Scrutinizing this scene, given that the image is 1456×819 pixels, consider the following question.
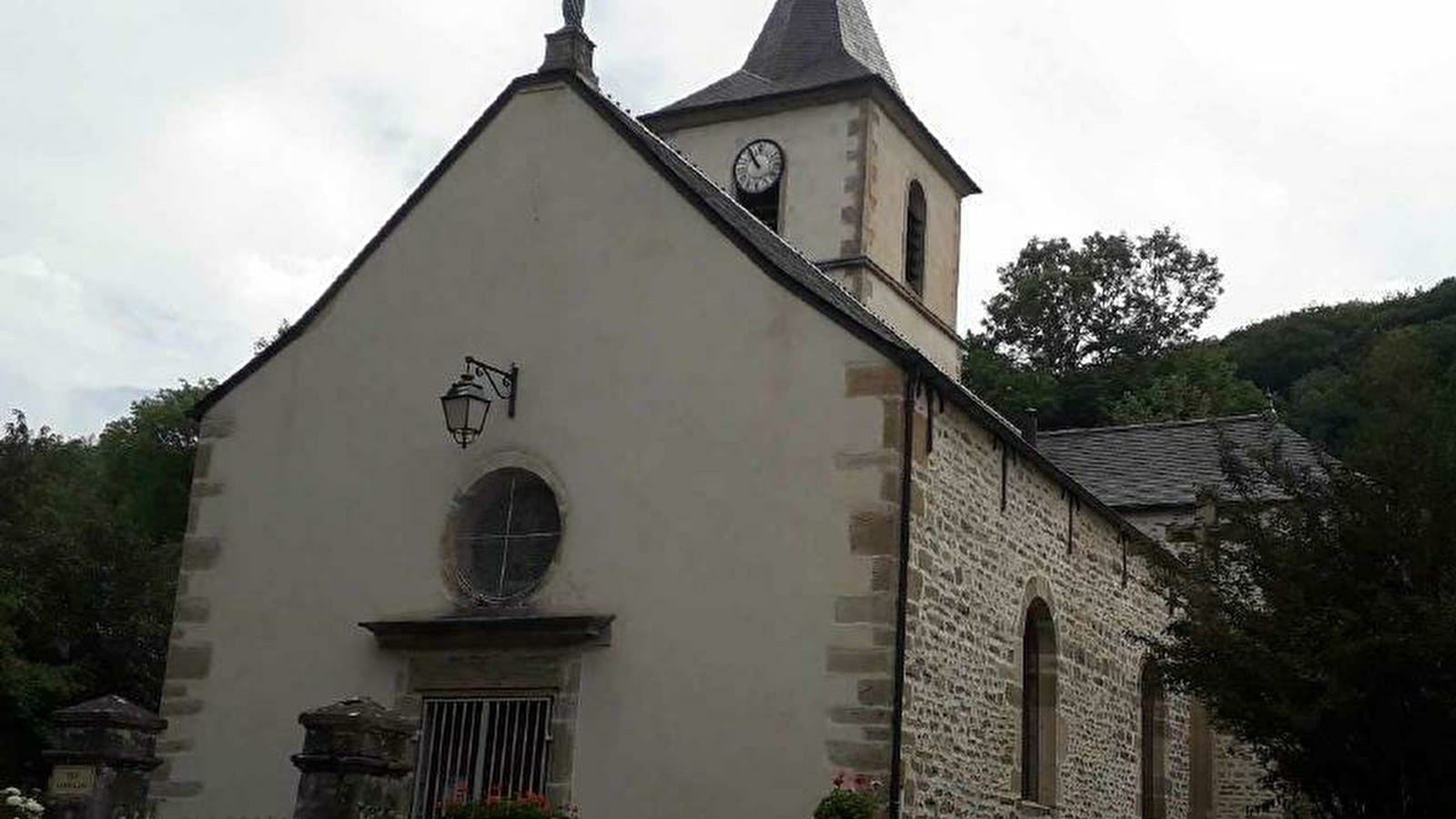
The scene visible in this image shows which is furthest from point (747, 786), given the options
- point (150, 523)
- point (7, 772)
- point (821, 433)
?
point (150, 523)

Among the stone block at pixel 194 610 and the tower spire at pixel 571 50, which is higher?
the tower spire at pixel 571 50

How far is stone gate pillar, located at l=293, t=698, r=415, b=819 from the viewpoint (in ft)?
27.3

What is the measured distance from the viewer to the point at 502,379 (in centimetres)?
1313

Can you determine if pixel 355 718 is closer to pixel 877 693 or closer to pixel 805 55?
pixel 877 693

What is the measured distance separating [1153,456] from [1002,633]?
11695 millimetres

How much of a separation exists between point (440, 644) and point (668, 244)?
3762mm

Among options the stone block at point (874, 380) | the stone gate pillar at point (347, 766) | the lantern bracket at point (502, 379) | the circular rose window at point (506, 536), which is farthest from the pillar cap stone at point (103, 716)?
the stone block at point (874, 380)

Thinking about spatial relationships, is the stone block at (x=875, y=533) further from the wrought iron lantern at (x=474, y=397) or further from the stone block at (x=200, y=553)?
the stone block at (x=200, y=553)

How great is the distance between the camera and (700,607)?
1170cm

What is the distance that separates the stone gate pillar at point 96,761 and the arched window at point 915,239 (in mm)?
12801

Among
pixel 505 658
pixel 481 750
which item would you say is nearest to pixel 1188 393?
pixel 505 658

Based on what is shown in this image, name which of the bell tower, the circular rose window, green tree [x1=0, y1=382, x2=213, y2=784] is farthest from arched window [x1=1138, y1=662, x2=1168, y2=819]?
green tree [x1=0, y1=382, x2=213, y2=784]

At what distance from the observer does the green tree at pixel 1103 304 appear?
156 feet

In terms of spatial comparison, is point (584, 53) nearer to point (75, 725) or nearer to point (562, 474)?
point (562, 474)
